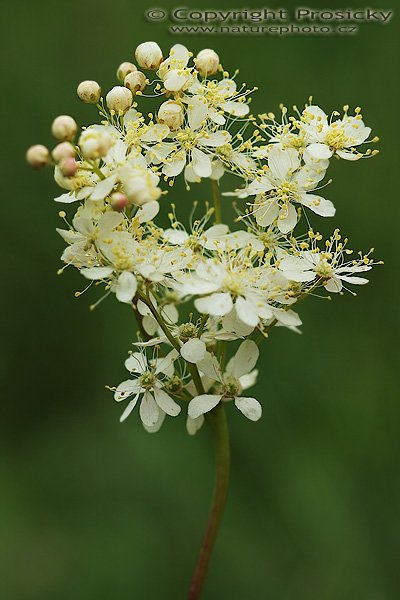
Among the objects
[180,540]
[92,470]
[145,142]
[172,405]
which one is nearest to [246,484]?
[180,540]

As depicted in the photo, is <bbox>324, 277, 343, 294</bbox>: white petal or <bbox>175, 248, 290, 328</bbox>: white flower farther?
<bbox>324, 277, 343, 294</bbox>: white petal

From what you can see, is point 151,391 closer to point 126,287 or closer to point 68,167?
point 126,287

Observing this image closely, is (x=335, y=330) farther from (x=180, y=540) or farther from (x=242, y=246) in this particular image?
(x=242, y=246)

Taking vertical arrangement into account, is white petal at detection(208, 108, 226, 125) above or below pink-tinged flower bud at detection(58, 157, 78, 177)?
above

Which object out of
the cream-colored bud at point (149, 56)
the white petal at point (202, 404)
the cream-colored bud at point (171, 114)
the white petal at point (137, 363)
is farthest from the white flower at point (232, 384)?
the cream-colored bud at point (149, 56)

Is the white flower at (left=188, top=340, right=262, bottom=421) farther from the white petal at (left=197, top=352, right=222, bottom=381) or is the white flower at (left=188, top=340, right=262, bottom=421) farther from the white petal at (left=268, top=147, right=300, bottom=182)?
the white petal at (left=268, top=147, right=300, bottom=182)

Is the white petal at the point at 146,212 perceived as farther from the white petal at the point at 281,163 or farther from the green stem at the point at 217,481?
the green stem at the point at 217,481

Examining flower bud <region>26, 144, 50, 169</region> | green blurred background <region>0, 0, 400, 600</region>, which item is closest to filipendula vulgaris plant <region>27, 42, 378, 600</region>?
flower bud <region>26, 144, 50, 169</region>
